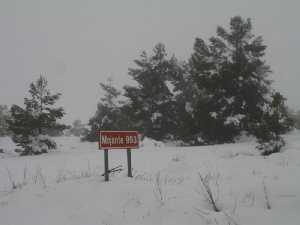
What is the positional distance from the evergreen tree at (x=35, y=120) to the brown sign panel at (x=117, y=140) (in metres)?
19.6

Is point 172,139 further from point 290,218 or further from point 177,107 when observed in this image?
point 290,218

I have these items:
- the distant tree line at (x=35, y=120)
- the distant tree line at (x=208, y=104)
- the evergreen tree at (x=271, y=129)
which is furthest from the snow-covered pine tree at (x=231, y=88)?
the distant tree line at (x=35, y=120)

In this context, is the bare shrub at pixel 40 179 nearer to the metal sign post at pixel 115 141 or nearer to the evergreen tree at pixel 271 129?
the metal sign post at pixel 115 141

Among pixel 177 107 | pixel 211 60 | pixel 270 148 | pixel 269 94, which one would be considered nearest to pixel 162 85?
pixel 177 107

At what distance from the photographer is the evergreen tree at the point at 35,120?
24688 millimetres

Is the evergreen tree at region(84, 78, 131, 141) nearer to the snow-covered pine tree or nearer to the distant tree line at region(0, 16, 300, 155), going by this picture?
the distant tree line at region(0, 16, 300, 155)

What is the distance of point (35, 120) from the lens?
24.8m

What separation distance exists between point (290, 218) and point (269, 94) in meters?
19.2

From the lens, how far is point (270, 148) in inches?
474

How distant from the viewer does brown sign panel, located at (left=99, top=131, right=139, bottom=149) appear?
676 centimetres

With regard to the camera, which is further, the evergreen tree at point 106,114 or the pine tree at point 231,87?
the evergreen tree at point 106,114

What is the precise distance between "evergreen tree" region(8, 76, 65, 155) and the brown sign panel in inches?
773

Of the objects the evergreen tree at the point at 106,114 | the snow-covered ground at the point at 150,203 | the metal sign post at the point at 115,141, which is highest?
the evergreen tree at the point at 106,114

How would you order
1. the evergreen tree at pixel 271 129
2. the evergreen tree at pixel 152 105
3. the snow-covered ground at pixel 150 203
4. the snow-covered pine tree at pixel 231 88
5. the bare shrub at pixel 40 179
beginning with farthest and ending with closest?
1. the evergreen tree at pixel 152 105
2. the snow-covered pine tree at pixel 231 88
3. the evergreen tree at pixel 271 129
4. the bare shrub at pixel 40 179
5. the snow-covered ground at pixel 150 203
